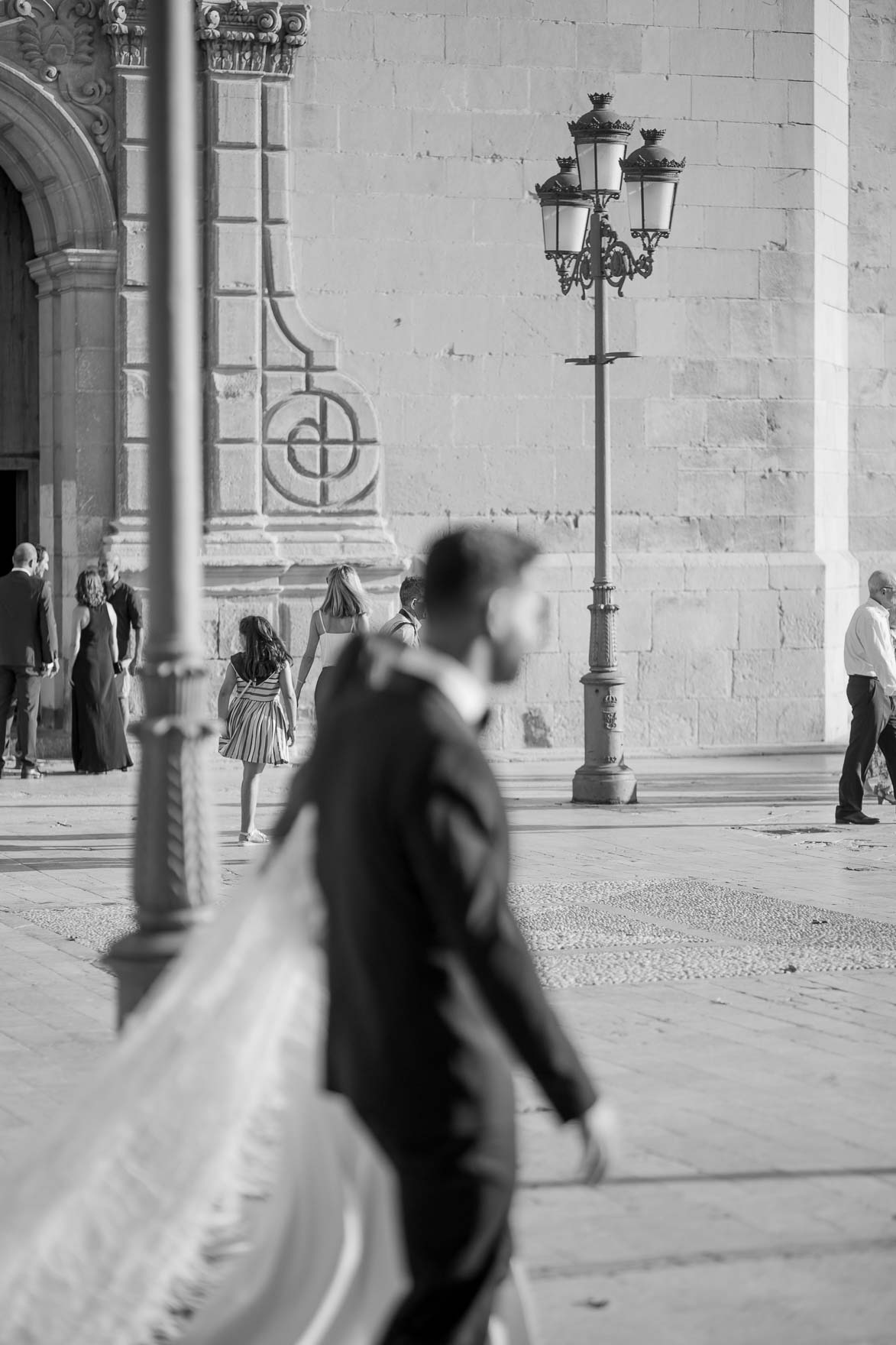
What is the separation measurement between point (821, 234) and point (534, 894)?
11.2m

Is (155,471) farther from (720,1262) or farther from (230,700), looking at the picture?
(230,700)

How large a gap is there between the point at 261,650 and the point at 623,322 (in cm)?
758

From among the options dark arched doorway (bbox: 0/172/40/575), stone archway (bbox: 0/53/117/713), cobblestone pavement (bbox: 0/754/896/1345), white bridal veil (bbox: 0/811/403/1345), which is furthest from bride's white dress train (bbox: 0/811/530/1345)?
dark arched doorway (bbox: 0/172/40/575)

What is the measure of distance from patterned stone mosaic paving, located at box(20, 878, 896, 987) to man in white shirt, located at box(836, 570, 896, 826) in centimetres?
305

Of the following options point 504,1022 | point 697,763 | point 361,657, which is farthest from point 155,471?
point 697,763

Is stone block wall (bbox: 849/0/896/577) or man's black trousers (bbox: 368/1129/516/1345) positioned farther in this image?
stone block wall (bbox: 849/0/896/577)

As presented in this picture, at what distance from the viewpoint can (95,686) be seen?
55.0 ft

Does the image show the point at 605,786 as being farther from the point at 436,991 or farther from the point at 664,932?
the point at 436,991

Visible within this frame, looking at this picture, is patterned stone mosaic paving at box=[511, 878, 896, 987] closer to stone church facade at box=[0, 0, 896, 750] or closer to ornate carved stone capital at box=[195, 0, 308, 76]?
stone church facade at box=[0, 0, 896, 750]

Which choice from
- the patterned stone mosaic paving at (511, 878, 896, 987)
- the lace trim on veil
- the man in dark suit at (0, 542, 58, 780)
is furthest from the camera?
the man in dark suit at (0, 542, 58, 780)

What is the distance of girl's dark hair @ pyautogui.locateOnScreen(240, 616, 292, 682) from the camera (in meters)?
12.4

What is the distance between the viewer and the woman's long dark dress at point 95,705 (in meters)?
16.8

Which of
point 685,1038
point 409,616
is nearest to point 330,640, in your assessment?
point 409,616

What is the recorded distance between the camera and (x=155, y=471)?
195 inches
